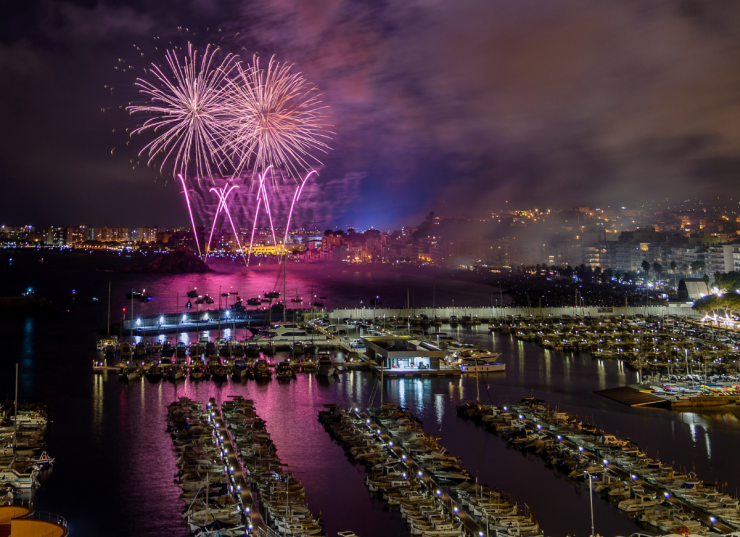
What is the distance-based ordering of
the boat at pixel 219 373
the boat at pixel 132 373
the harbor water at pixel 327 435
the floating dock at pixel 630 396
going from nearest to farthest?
the harbor water at pixel 327 435 → the floating dock at pixel 630 396 → the boat at pixel 132 373 → the boat at pixel 219 373

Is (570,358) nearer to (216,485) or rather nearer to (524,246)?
(216,485)

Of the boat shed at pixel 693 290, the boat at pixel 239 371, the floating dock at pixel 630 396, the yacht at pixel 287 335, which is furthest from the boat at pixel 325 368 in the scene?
the boat shed at pixel 693 290

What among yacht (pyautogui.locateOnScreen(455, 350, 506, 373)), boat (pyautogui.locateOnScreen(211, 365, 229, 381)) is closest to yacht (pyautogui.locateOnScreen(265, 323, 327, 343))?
boat (pyautogui.locateOnScreen(211, 365, 229, 381))

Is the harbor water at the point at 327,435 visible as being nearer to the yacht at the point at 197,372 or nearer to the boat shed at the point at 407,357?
the yacht at the point at 197,372

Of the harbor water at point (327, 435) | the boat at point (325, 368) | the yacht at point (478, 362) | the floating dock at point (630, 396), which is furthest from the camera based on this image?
the yacht at point (478, 362)

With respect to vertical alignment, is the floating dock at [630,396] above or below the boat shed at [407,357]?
below

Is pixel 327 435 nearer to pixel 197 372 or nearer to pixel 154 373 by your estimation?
pixel 197 372

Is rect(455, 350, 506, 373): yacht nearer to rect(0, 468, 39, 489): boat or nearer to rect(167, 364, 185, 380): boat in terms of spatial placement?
rect(167, 364, 185, 380): boat

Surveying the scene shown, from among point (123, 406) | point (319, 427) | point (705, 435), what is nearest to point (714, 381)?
point (705, 435)
